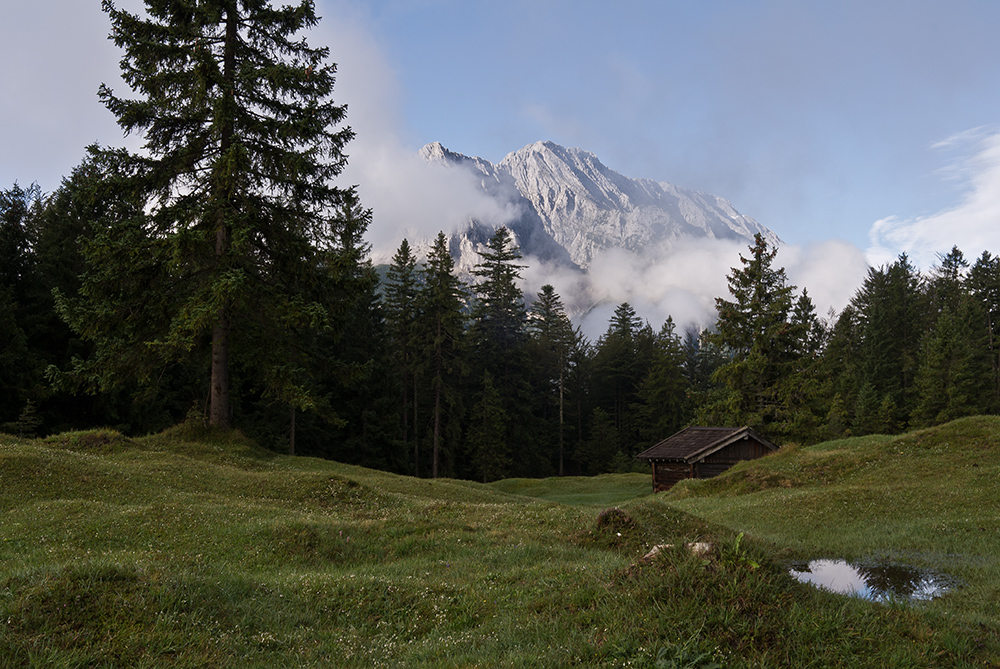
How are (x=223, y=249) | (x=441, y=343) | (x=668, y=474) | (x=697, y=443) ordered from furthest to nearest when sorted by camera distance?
(x=441, y=343), (x=668, y=474), (x=697, y=443), (x=223, y=249)

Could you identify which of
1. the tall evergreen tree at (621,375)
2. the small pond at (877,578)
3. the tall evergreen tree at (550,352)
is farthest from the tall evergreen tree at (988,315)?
the small pond at (877,578)

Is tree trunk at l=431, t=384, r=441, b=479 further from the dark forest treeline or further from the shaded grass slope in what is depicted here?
the shaded grass slope

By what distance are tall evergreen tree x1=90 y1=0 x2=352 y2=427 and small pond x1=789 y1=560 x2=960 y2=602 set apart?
18512 mm

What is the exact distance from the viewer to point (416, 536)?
11477mm

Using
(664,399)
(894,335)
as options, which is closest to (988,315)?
(894,335)

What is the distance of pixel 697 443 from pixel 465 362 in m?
29.1

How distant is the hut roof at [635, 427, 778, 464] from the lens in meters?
36.8

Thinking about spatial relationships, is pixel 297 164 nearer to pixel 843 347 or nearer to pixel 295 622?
pixel 295 622

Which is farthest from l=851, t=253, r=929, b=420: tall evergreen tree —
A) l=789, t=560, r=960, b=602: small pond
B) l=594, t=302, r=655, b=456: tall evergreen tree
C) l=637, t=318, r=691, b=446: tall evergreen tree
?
l=789, t=560, r=960, b=602: small pond

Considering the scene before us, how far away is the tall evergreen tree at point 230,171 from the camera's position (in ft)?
75.4

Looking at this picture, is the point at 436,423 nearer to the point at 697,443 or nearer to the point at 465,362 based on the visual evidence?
the point at 465,362

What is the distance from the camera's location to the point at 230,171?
2248cm

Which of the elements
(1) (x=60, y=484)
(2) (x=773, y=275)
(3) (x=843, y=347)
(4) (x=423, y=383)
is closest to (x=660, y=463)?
(2) (x=773, y=275)

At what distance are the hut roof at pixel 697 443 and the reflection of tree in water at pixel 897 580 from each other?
25875 millimetres
